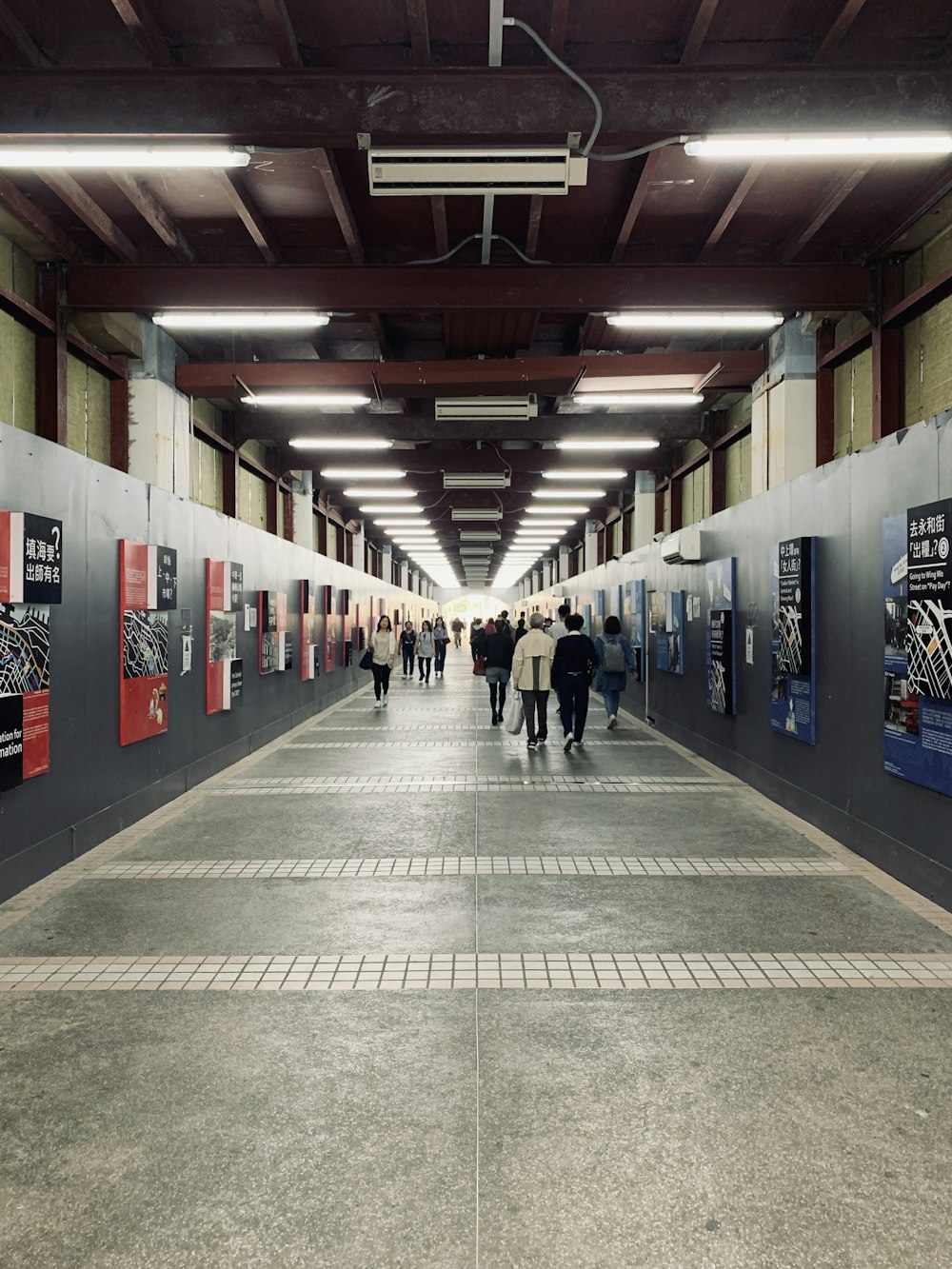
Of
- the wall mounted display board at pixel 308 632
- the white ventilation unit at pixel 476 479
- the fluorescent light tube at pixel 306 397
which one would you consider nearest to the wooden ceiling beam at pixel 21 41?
the fluorescent light tube at pixel 306 397

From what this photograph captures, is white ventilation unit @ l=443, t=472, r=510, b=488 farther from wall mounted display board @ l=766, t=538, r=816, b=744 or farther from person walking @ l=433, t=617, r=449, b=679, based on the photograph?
person walking @ l=433, t=617, r=449, b=679

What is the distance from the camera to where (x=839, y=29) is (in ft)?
14.2

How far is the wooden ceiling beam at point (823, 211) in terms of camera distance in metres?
5.63

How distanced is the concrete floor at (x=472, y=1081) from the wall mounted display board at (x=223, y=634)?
136 inches

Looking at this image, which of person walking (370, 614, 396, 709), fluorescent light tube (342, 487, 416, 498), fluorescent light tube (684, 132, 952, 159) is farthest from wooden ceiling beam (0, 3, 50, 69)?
fluorescent light tube (342, 487, 416, 498)

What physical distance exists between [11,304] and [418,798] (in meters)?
4.97

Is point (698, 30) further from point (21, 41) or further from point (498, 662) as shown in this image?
point (498, 662)

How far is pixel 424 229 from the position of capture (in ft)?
21.3

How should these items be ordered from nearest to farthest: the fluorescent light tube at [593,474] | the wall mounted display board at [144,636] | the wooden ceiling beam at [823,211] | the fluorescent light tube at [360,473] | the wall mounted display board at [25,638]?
the wall mounted display board at [25,638] → the wooden ceiling beam at [823,211] → the wall mounted display board at [144,636] → the fluorescent light tube at [360,473] → the fluorescent light tube at [593,474]

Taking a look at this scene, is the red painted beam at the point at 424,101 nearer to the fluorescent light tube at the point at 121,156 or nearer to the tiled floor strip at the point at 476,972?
the fluorescent light tube at the point at 121,156

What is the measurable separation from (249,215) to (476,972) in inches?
209

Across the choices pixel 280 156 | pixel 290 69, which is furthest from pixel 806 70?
pixel 280 156

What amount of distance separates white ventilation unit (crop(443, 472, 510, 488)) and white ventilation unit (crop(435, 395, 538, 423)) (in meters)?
4.31

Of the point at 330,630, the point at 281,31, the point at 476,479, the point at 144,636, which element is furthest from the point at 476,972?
the point at 330,630
